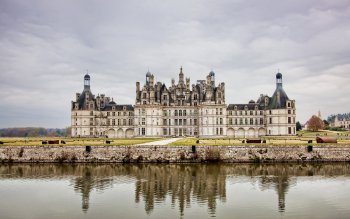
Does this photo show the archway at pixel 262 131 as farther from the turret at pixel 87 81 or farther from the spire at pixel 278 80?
the turret at pixel 87 81

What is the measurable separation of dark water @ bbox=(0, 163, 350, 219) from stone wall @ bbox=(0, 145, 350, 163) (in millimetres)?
2666

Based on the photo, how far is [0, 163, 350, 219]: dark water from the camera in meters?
21.4

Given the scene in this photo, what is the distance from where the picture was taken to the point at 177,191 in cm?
2678

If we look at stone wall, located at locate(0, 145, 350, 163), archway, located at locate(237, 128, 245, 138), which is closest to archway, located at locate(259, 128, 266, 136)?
archway, located at locate(237, 128, 245, 138)

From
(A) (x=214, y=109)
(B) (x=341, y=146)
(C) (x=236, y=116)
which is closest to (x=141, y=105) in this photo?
(A) (x=214, y=109)

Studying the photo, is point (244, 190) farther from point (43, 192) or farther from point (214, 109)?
point (214, 109)

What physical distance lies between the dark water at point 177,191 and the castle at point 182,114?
41.1 m

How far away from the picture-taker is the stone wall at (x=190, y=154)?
42.4m

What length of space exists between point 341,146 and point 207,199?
2657 cm

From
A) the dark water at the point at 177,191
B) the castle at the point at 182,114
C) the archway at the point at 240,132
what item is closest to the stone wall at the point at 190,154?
the dark water at the point at 177,191

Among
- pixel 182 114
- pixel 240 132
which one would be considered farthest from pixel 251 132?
pixel 182 114

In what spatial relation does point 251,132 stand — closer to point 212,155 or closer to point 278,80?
point 278,80

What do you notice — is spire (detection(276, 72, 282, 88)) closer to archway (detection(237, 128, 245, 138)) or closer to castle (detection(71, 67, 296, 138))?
castle (detection(71, 67, 296, 138))

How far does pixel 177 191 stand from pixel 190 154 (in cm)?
1605
